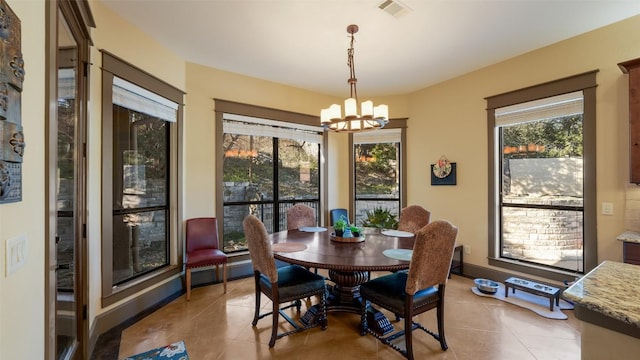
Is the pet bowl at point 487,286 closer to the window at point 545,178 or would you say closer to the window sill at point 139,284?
the window at point 545,178

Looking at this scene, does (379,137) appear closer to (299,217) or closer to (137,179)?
(299,217)

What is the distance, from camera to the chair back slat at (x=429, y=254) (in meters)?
2.02

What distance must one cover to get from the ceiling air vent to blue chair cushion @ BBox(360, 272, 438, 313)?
2376mm

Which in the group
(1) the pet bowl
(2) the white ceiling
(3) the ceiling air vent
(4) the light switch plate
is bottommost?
(1) the pet bowl

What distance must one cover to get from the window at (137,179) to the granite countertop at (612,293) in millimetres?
3266

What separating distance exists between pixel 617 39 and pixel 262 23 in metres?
3.53

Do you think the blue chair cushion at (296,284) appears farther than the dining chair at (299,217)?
No

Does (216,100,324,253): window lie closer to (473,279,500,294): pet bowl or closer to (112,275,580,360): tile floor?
(112,275,580,360): tile floor

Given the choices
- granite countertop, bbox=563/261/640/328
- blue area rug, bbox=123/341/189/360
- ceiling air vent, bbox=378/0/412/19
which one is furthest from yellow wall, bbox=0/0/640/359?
ceiling air vent, bbox=378/0/412/19

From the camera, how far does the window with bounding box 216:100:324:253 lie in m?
4.11

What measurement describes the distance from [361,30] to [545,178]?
285cm

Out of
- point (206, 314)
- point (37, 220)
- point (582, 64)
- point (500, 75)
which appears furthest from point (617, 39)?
point (206, 314)

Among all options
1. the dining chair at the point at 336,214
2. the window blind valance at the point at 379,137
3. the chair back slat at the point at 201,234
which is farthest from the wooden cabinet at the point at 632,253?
the chair back slat at the point at 201,234

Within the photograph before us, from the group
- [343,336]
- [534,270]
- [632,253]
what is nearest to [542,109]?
[632,253]
